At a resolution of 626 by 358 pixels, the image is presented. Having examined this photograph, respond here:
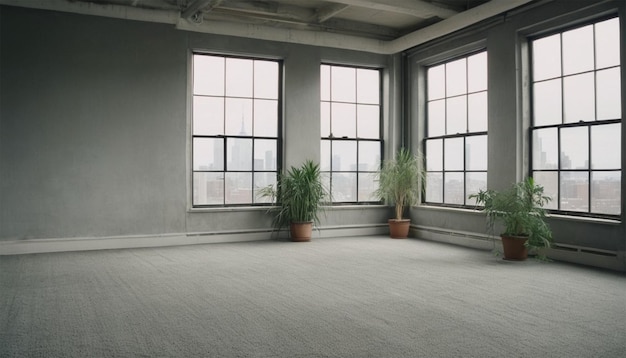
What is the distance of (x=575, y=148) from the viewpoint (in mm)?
6480

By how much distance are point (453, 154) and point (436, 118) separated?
793 millimetres

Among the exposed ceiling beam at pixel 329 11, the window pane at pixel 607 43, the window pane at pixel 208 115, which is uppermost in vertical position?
the exposed ceiling beam at pixel 329 11

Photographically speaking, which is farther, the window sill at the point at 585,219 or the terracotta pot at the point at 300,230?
the terracotta pot at the point at 300,230

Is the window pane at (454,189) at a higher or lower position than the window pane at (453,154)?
lower

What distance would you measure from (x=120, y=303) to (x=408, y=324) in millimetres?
2395

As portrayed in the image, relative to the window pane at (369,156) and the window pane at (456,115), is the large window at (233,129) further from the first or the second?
the window pane at (456,115)

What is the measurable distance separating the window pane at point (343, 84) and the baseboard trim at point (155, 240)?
7.49 ft

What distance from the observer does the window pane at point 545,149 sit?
6.77 m

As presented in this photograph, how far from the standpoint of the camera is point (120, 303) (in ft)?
14.5

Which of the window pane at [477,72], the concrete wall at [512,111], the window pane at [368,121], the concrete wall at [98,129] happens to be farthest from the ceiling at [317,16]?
the window pane at [368,121]

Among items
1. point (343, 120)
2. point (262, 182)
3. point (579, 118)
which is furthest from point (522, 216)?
point (262, 182)

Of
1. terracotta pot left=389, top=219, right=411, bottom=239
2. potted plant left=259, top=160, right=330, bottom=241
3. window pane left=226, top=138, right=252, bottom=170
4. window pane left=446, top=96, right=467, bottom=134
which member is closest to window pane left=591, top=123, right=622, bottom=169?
window pane left=446, top=96, right=467, bottom=134

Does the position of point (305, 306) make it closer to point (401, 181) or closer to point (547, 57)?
point (401, 181)

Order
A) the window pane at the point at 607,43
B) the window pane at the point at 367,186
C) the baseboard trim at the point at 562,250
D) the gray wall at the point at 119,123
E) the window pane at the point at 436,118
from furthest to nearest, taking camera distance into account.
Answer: the window pane at the point at 367,186
the window pane at the point at 436,118
the gray wall at the point at 119,123
the window pane at the point at 607,43
the baseboard trim at the point at 562,250
